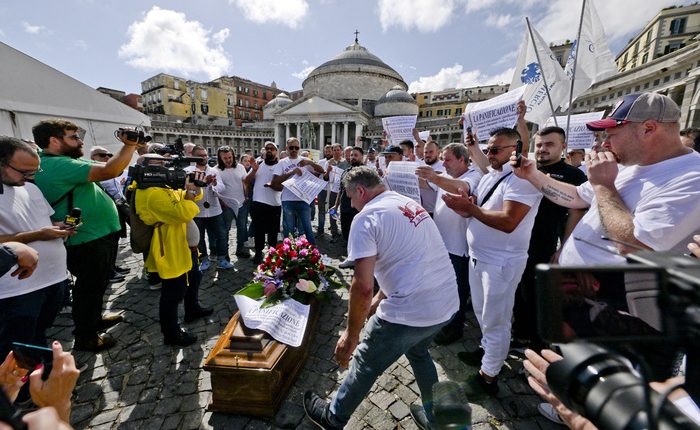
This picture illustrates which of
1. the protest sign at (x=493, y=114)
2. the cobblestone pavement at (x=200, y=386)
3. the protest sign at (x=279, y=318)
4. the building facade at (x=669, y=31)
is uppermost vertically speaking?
the building facade at (x=669, y=31)

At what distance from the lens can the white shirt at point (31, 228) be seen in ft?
7.61

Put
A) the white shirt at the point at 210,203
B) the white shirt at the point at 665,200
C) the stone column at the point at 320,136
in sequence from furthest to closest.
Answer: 1. the stone column at the point at 320,136
2. the white shirt at the point at 210,203
3. the white shirt at the point at 665,200

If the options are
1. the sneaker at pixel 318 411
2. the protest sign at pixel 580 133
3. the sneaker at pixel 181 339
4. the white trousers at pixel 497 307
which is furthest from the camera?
the protest sign at pixel 580 133

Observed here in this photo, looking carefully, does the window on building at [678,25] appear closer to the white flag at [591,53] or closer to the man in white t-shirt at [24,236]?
the white flag at [591,53]

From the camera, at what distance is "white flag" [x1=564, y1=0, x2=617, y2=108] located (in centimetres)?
516

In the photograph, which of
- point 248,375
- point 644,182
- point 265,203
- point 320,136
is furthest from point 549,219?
point 320,136

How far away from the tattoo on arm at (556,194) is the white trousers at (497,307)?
0.58 meters

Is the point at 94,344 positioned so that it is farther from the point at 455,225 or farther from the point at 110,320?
the point at 455,225

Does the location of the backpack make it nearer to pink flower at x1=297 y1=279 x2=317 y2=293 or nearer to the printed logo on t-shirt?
pink flower at x1=297 y1=279 x2=317 y2=293

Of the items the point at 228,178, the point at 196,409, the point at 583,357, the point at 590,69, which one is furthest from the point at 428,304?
the point at 590,69

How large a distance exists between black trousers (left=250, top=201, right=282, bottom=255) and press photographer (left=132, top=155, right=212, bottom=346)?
2.37 meters

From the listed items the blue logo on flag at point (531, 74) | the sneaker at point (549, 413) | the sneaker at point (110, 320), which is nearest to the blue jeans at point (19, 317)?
the sneaker at point (110, 320)

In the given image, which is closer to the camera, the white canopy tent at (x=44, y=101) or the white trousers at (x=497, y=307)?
the white trousers at (x=497, y=307)

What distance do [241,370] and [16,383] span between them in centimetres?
142
